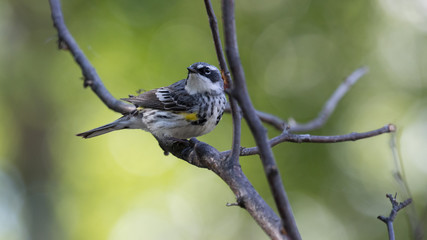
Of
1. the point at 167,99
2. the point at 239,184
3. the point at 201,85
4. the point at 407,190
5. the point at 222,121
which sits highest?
the point at 222,121

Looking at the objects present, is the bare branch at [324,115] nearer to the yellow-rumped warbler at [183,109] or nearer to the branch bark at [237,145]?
the yellow-rumped warbler at [183,109]

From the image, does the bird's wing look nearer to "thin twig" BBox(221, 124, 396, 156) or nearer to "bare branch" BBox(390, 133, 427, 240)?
"thin twig" BBox(221, 124, 396, 156)

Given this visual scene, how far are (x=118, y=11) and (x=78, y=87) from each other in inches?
88.5

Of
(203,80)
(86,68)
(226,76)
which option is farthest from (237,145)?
(203,80)

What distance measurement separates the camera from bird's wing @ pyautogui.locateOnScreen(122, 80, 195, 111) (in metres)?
4.39

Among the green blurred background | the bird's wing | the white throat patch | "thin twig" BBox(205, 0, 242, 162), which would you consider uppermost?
the green blurred background

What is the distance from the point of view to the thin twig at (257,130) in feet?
4.84

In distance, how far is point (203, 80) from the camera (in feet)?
14.6

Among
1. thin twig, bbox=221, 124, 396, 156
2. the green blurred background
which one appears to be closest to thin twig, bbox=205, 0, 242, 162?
thin twig, bbox=221, 124, 396, 156

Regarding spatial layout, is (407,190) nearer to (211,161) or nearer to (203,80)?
(211,161)

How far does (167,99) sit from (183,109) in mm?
332

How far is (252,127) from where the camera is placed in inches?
59.7

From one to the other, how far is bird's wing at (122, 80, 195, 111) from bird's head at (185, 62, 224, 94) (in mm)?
112

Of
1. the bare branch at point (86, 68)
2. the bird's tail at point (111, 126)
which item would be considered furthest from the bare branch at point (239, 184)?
the bird's tail at point (111, 126)
